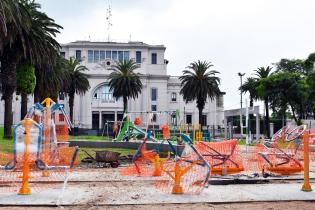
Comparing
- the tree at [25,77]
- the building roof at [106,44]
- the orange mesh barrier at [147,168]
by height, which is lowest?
the orange mesh barrier at [147,168]

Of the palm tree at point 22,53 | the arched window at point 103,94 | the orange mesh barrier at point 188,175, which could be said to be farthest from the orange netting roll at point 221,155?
the arched window at point 103,94

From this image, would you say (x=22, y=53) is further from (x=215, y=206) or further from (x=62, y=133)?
(x=215, y=206)

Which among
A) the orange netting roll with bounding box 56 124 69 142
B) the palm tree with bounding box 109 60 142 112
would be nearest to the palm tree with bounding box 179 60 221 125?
the palm tree with bounding box 109 60 142 112

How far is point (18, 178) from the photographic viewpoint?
12.0 m

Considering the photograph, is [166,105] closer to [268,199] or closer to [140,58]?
[140,58]

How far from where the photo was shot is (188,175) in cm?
1118

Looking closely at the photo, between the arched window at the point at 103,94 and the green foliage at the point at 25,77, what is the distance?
183ft

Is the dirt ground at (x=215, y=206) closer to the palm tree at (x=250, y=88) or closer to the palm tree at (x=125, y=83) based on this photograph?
the palm tree at (x=125, y=83)

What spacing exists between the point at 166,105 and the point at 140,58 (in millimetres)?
10779

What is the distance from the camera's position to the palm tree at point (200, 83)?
65.1 metres

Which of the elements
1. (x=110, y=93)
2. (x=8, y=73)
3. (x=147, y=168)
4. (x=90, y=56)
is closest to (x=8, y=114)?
(x=8, y=73)

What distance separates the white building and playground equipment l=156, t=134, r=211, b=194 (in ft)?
247

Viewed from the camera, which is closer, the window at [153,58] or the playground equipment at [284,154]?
the playground equipment at [284,154]

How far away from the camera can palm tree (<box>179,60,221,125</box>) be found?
65062 mm
